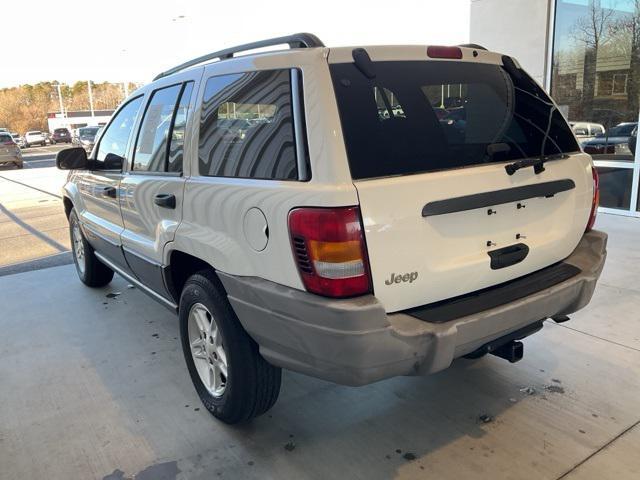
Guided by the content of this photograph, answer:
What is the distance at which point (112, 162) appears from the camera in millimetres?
4090

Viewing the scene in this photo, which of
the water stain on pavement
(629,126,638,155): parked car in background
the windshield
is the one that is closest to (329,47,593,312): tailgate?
the water stain on pavement

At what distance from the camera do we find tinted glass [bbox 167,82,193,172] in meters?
3.10

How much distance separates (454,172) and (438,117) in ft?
1.13

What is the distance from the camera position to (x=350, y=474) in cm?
252

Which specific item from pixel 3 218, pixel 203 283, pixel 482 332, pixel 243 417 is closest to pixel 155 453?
pixel 243 417

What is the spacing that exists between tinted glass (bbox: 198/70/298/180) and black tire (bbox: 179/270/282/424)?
1.99 ft

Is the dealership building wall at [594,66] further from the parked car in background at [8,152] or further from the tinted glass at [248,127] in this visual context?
the parked car in background at [8,152]

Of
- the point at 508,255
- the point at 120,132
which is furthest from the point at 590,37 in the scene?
the point at 120,132

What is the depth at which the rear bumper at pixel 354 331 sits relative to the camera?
6.95ft

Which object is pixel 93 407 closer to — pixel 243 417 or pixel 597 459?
pixel 243 417

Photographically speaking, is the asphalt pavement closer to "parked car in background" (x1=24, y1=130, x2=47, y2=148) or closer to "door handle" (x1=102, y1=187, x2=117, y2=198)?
"door handle" (x1=102, y1=187, x2=117, y2=198)

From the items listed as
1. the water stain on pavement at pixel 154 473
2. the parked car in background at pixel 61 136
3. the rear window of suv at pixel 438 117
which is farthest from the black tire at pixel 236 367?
the parked car in background at pixel 61 136

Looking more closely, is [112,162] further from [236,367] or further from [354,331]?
[354,331]

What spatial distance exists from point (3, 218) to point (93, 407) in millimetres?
8250
